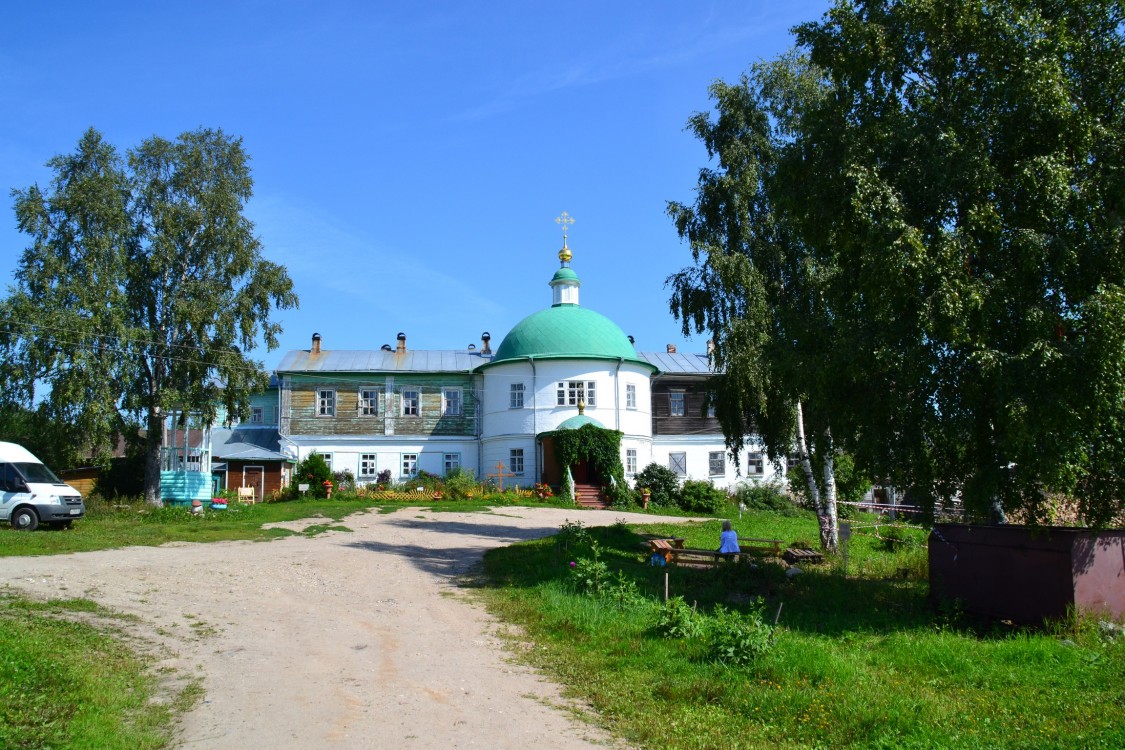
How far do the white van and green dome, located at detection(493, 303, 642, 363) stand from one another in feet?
63.8

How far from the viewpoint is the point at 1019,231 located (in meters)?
12.2

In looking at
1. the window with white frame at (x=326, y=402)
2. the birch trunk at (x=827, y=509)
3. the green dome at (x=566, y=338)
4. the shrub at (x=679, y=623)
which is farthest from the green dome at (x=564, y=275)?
the shrub at (x=679, y=623)

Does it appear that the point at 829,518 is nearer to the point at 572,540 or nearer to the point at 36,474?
the point at 572,540

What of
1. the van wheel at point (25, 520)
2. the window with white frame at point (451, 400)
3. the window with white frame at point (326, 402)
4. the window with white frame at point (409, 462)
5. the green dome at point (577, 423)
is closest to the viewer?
the van wheel at point (25, 520)

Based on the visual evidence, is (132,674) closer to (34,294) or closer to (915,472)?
(915,472)

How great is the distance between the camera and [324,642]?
10250 millimetres

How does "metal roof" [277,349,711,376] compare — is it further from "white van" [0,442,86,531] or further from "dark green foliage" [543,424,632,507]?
"white van" [0,442,86,531]

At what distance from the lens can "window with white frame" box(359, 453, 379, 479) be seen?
128ft

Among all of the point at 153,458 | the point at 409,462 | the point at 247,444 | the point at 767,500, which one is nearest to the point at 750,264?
the point at 767,500

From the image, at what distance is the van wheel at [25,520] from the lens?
69.2 feet

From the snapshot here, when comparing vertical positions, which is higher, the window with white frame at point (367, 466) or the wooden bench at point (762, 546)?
the window with white frame at point (367, 466)

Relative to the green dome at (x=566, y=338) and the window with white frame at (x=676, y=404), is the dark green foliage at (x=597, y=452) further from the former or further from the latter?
the window with white frame at (x=676, y=404)

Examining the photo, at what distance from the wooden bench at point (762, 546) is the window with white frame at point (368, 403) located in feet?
74.6

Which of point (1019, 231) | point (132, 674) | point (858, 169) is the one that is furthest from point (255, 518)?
point (1019, 231)
